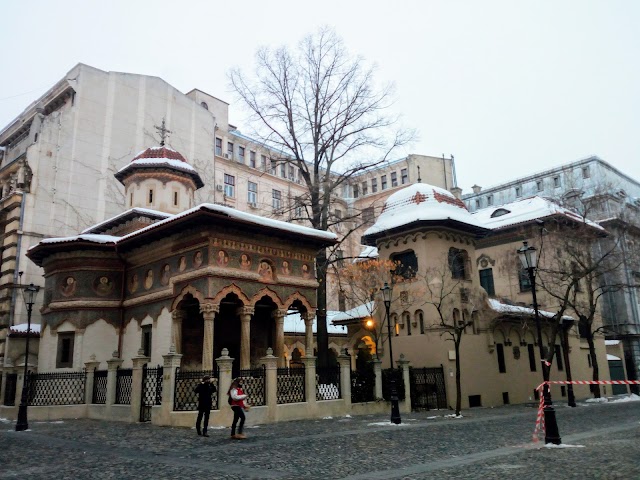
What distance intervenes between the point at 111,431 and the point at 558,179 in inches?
2040

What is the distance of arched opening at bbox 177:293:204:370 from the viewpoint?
21.0m

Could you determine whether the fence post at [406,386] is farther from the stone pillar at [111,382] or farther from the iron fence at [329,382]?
the stone pillar at [111,382]

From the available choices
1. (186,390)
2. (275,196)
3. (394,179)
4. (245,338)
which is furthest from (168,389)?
(394,179)

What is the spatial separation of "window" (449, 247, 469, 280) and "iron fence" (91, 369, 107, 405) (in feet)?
54.3

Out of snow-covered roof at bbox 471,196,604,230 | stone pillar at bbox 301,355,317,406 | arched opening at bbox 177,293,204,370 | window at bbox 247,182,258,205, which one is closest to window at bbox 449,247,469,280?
snow-covered roof at bbox 471,196,604,230

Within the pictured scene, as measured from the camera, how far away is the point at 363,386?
2145 centimetres

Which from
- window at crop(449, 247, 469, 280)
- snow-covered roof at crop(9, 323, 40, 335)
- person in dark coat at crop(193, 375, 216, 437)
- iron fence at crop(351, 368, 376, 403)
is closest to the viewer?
person in dark coat at crop(193, 375, 216, 437)

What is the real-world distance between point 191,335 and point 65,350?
566 cm

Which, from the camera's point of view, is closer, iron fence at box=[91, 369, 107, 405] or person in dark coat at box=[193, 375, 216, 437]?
person in dark coat at box=[193, 375, 216, 437]

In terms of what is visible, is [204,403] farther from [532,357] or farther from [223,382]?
[532,357]

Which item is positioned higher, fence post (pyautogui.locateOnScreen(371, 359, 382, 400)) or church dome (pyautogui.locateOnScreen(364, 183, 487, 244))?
church dome (pyautogui.locateOnScreen(364, 183, 487, 244))

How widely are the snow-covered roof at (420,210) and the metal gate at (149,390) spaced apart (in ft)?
47.5

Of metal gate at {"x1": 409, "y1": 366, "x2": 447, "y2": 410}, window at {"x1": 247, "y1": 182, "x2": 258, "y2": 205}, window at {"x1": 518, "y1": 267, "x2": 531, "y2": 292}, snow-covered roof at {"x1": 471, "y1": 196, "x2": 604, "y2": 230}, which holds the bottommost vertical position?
metal gate at {"x1": 409, "y1": 366, "x2": 447, "y2": 410}

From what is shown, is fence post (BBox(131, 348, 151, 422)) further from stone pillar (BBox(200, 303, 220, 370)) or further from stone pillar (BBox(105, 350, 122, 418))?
stone pillar (BBox(200, 303, 220, 370))
